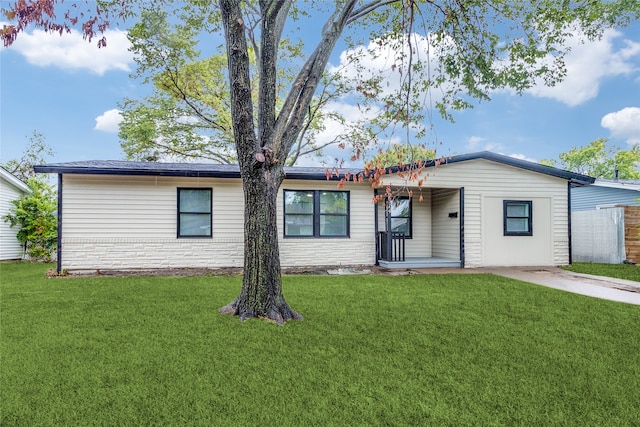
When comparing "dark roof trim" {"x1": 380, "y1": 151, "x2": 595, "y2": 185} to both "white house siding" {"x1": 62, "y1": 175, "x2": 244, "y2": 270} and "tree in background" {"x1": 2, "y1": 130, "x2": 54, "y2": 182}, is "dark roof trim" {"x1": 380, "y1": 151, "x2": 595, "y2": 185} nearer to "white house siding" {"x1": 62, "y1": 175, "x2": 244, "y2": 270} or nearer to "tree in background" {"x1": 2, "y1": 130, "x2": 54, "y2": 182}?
"white house siding" {"x1": 62, "y1": 175, "x2": 244, "y2": 270}

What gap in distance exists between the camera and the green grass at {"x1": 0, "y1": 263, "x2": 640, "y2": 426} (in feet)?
7.41

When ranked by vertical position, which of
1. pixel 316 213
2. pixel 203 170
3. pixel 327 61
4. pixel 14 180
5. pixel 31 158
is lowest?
pixel 316 213

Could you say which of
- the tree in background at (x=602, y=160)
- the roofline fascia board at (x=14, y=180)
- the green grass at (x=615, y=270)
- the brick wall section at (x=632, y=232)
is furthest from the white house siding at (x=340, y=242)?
the tree in background at (x=602, y=160)

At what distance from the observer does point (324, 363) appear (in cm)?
308

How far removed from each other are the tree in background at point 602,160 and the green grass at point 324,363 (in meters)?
33.0

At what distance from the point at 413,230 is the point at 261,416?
9592 mm

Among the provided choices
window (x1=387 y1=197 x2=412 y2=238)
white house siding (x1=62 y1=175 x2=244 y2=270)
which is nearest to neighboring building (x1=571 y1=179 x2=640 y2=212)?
window (x1=387 y1=197 x2=412 y2=238)

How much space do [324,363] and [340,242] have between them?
681 cm

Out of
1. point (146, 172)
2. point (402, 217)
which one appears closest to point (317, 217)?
point (402, 217)

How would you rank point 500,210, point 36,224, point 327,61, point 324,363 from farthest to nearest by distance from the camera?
1. point 36,224
2. point 500,210
3. point 327,61
4. point 324,363

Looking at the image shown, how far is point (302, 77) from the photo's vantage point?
4918 millimetres

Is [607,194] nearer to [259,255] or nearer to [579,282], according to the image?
[579,282]

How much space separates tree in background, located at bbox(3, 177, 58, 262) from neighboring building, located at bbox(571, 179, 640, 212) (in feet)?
68.7

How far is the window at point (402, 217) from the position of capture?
1099 cm
